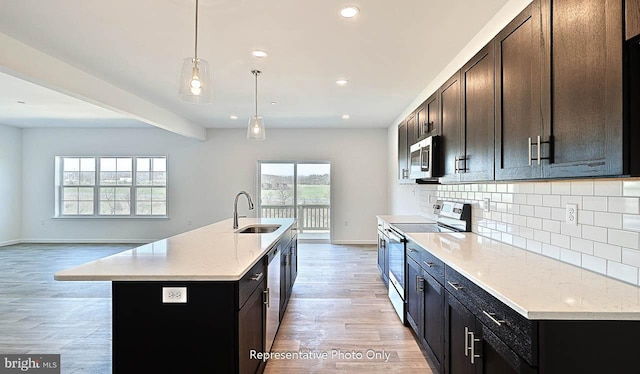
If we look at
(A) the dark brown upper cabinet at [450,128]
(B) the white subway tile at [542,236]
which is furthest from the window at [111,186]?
(B) the white subway tile at [542,236]

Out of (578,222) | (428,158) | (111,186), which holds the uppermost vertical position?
(428,158)

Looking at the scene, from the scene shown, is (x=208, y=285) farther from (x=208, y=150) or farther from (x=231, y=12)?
(x=208, y=150)

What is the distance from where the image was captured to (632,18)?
1.05 metres

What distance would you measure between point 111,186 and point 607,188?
8.70m

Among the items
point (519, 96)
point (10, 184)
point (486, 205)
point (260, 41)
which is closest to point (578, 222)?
point (519, 96)

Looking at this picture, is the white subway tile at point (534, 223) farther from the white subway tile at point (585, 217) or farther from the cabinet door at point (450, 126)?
the cabinet door at point (450, 126)

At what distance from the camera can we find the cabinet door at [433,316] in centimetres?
206

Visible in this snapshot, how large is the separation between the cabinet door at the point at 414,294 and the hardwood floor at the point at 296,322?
198 millimetres

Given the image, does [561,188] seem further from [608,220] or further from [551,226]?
[608,220]

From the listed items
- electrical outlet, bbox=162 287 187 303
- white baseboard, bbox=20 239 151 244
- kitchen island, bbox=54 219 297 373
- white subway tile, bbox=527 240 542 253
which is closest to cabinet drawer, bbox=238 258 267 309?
kitchen island, bbox=54 219 297 373

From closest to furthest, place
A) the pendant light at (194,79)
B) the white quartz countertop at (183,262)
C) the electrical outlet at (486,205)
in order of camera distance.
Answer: the white quartz countertop at (183,262)
the pendant light at (194,79)
the electrical outlet at (486,205)

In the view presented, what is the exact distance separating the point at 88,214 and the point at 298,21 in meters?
7.48


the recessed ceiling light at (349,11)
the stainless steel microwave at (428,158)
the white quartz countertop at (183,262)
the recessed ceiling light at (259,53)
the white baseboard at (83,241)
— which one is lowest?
the white baseboard at (83,241)

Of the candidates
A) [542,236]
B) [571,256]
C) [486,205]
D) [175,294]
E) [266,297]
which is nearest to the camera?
[175,294]
